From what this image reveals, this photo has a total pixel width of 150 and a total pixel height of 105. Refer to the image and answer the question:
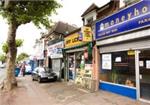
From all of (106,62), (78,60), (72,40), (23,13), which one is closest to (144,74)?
(106,62)

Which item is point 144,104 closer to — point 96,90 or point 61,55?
point 96,90

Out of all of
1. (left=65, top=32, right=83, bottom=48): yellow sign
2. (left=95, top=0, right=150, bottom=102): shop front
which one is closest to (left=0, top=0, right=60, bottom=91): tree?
(left=65, top=32, right=83, bottom=48): yellow sign

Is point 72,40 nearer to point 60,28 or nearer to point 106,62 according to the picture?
point 106,62

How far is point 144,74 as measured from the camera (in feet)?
32.5

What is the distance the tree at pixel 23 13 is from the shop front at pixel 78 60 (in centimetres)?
291

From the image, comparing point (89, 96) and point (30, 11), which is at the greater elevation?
point (30, 11)

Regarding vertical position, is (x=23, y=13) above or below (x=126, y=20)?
above

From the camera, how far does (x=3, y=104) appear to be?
11.3 meters

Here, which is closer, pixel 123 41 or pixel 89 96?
pixel 123 41

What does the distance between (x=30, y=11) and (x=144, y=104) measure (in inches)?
420

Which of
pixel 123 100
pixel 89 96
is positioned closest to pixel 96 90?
pixel 89 96

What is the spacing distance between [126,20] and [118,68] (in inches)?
118

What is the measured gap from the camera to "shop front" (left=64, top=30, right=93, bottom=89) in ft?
49.4

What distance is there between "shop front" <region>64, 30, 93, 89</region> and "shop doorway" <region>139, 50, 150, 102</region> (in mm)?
4641
